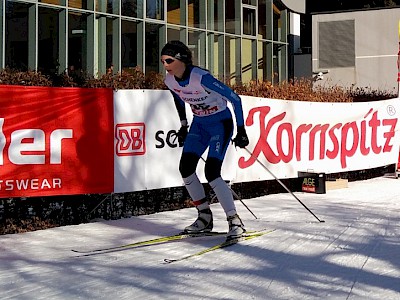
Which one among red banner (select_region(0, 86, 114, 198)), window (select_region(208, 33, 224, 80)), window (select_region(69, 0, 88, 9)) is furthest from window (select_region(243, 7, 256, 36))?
red banner (select_region(0, 86, 114, 198))

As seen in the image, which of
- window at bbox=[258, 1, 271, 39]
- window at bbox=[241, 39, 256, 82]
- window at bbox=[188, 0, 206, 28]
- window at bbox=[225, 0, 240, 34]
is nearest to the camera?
window at bbox=[188, 0, 206, 28]

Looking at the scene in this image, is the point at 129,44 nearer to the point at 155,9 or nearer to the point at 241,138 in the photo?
the point at 155,9

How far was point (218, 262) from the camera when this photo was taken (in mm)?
5715

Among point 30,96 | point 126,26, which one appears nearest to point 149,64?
point 126,26

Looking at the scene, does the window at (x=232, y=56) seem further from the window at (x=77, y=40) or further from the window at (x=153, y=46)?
the window at (x=77, y=40)

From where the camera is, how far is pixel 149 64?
66.1ft

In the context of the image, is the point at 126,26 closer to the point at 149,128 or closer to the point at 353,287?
the point at 149,128

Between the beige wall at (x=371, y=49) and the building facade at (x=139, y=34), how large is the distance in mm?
7330

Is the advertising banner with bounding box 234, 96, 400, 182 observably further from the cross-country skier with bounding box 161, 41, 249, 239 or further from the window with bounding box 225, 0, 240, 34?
the window with bounding box 225, 0, 240, 34

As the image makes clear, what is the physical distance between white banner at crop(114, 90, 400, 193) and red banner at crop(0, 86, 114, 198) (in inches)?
10.5

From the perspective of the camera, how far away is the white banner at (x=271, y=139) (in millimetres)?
8648

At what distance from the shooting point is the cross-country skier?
666 centimetres

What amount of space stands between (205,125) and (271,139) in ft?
14.9

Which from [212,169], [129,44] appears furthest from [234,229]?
[129,44]
